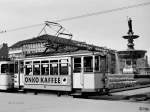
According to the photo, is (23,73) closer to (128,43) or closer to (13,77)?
(13,77)

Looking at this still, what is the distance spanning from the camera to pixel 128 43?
4784 centimetres

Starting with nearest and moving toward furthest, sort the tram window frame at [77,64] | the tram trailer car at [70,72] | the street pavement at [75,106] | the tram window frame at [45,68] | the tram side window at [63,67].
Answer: the street pavement at [75,106], the tram trailer car at [70,72], the tram window frame at [77,64], the tram side window at [63,67], the tram window frame at [45,68]

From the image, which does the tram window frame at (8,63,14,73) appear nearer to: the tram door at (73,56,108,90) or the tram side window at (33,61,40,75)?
the tram side window at (33,61,40,75)

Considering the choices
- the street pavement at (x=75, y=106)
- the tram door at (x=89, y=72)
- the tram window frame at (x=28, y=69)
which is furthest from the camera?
the tram window frame at (x=28, y=69)

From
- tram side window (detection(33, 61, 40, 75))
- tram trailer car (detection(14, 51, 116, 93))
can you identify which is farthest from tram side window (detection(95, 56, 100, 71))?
tram side window (detection(33, 61, 40, 75))

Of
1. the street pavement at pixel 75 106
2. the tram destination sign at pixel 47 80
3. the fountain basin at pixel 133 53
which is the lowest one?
the street pavement at pixel 75 106

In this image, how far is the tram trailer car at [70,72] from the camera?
57.8 ft

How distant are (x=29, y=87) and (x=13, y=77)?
2.99 metres

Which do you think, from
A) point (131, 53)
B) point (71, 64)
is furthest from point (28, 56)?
point (131, 53)

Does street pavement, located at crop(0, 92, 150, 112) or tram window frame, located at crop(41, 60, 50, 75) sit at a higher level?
tram window frame, located at crop(41, 60, 50, 75)

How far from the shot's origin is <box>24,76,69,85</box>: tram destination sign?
18.9 m

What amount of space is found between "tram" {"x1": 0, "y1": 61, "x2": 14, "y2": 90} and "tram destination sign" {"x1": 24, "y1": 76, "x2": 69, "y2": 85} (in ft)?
8.94

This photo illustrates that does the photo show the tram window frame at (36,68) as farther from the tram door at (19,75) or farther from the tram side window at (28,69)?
the tram door at (19,75)

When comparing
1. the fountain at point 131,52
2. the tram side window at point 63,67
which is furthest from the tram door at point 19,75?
the fountain at point 131,52
